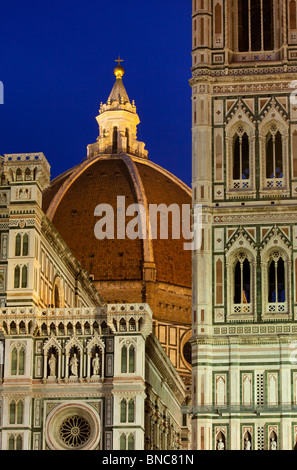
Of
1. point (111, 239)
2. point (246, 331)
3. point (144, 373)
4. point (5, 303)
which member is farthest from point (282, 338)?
point (111, 239)

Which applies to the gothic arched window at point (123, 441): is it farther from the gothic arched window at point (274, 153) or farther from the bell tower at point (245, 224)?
the gothic arched window at point (274, 153)

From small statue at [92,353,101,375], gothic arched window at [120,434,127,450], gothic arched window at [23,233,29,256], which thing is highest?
gothic arched window at [23,233,29,256]

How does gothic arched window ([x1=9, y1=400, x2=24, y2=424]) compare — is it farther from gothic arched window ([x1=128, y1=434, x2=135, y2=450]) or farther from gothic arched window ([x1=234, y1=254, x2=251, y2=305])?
gothic arched window ([x1=234, y1=254, x2=251, y2=305])

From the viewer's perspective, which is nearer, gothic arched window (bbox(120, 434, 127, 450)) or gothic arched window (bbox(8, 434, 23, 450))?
gothic arched window (bbox(120, 434, 127, 450))

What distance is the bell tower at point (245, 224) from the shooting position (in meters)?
53.5

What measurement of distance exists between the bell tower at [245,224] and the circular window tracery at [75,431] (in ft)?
14.4

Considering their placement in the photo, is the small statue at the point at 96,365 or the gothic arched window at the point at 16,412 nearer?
the gothic arched window at the point at 16,412

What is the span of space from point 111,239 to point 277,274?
31.1 m

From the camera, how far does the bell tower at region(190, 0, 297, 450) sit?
5347cm

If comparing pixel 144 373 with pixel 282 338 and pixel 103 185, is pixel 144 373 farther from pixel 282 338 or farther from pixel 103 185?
pixel 103 185

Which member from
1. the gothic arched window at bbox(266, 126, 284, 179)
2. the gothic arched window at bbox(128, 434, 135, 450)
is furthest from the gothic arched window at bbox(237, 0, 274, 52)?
the gothic arched window at bbox(128, 434, 135, 450)

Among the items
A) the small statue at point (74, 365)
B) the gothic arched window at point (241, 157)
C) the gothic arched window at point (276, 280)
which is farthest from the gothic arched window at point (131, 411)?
the gothic arched window at point (241, 157)

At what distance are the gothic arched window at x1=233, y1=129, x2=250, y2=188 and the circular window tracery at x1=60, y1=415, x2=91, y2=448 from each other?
11.0 meters

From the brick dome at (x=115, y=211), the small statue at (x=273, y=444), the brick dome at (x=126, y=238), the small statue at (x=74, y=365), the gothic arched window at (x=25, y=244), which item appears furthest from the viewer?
the brick dome at (x=115, y=211)
